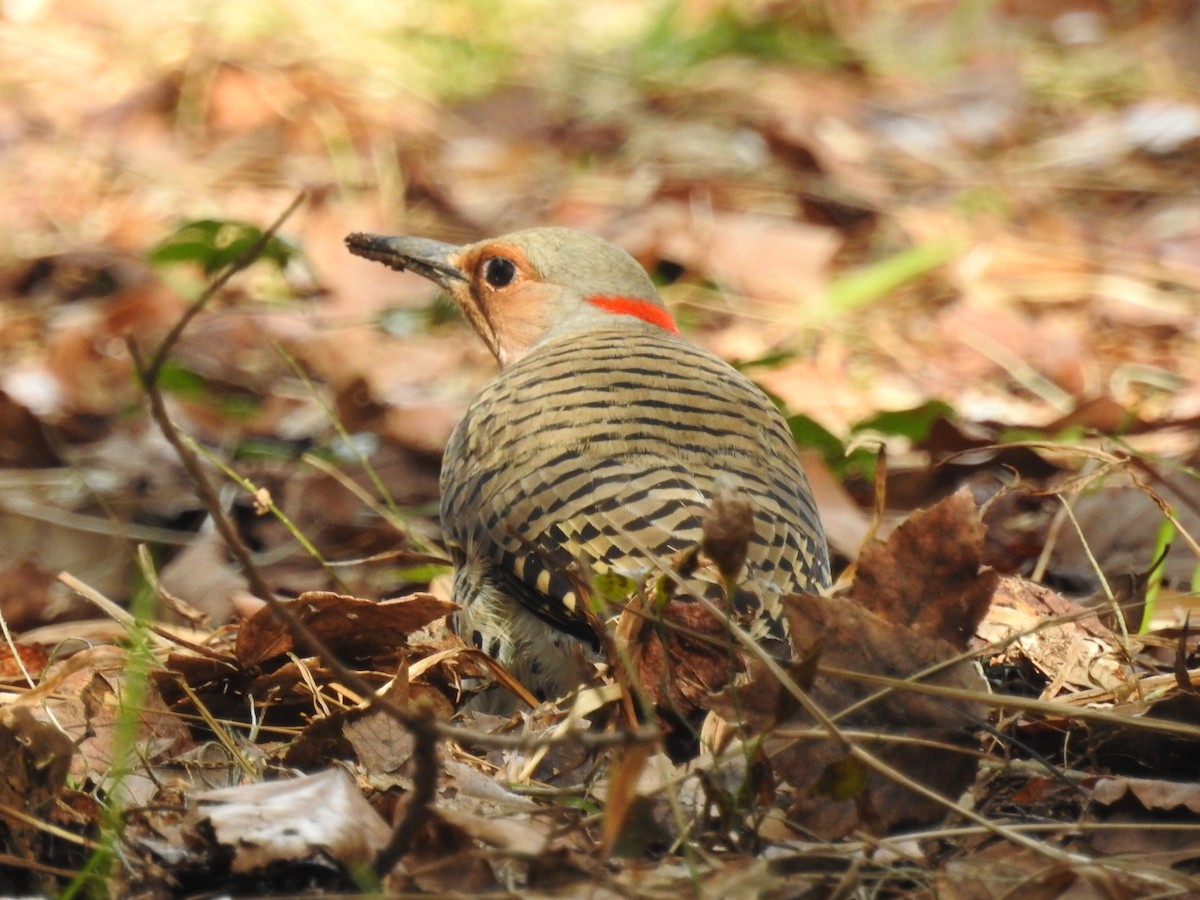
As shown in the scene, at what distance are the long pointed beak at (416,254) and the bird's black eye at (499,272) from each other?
131 mm

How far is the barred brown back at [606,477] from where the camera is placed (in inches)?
131

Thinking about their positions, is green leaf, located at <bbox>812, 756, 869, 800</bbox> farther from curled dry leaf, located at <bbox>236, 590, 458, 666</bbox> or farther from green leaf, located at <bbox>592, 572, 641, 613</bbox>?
curled dry leaf, located at <bbox>236, 590, 458, 666</bbox>

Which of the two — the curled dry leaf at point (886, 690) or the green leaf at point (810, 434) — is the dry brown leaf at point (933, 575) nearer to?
the curled dry leaf at point (886, 690)

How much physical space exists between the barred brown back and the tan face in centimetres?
74

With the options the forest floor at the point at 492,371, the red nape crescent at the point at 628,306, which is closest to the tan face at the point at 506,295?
the red nape crescent at the point at 628,306

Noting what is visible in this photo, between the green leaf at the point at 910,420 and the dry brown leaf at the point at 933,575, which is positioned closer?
the dry brown leaf at the point at 933,575

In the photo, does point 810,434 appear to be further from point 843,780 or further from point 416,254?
point 843,780

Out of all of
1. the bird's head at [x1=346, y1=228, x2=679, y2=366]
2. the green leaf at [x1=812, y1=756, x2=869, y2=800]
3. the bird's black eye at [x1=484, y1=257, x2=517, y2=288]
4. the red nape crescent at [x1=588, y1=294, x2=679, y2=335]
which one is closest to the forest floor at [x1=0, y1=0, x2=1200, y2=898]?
the green leaf at [x1=812, y1=756, x2=869, y2=800]

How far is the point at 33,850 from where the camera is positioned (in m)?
2.51

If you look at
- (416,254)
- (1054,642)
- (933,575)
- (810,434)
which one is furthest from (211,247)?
(933,575)

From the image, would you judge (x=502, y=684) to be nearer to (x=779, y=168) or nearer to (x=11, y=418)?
(x=11, y=418)

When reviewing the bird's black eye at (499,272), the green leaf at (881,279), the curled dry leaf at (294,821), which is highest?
the bird's black eye at (499,272)

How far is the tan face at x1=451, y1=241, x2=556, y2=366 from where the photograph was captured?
16.8 feet

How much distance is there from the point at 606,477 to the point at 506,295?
71.5 inches
